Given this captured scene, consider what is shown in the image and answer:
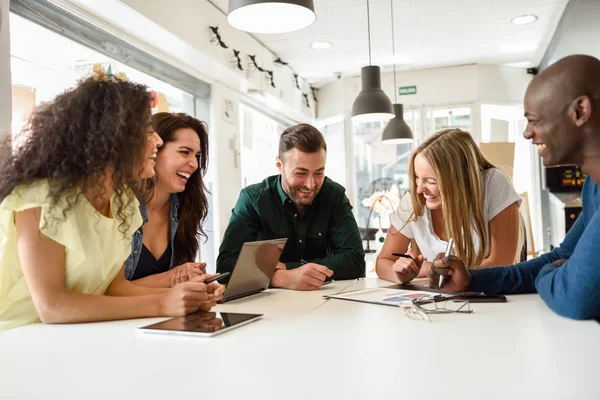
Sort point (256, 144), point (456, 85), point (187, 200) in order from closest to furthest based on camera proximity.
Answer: point (187, 200) < point (256, 144) < point (456, 85)

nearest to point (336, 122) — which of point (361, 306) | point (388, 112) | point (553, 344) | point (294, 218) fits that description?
point (388, 112)

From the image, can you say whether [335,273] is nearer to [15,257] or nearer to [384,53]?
[15,257]

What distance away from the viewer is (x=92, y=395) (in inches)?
30.1

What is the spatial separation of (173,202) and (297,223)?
575 mm

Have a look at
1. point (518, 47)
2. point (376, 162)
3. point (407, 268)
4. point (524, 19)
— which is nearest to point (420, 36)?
point (524, 19)

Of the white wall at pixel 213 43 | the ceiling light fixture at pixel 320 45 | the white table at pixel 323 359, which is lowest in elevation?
the white table at pixel 323 359

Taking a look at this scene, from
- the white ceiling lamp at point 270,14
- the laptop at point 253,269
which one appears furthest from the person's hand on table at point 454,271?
the white ceiling lamp at point 270,14

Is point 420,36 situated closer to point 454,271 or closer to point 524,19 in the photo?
point 524,19

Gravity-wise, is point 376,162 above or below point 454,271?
above

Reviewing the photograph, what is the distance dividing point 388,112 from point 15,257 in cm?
255

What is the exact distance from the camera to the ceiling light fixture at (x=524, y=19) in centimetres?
Answer: 480

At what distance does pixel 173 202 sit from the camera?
6.89 feet

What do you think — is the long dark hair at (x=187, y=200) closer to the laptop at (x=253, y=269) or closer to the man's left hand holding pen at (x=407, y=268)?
the laptop at (x=253, y=269)

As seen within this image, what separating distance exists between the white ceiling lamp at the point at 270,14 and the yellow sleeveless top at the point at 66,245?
72cm
